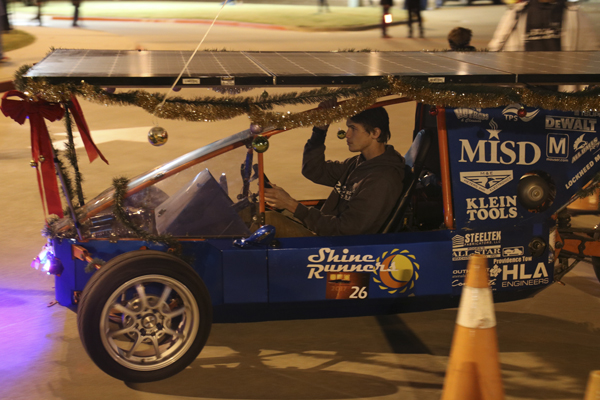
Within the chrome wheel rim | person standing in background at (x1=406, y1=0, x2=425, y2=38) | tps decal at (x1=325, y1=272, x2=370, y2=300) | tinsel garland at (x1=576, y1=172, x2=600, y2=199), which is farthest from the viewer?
person standing in background at (x1=406, y1=0, x2=425, y2=38)

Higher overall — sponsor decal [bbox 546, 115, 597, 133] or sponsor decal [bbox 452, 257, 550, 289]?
sponsor decal [bbox 546, 115, 597, 133]

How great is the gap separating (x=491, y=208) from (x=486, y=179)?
165 millimetres

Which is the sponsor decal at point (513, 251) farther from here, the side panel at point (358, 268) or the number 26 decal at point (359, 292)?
the number 26 decal at point (359, 292)

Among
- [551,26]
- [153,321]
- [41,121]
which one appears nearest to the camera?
[41,121]

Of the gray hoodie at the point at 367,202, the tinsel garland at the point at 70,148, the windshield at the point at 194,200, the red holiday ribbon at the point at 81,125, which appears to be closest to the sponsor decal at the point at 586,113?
the gray hoodie at the point at 367,202

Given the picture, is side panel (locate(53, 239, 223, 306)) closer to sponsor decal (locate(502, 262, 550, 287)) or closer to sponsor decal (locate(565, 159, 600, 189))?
sponsor decal (locate(502, 262, 550, 287))

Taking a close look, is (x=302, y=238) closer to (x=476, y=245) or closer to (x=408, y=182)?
(x=408, y=182)

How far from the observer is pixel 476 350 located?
106 inches

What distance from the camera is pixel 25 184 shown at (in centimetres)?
673

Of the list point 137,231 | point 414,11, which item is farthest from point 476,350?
point 414,11

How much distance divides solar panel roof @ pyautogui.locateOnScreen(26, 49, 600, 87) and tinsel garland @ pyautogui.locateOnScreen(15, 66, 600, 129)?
0.05 meters

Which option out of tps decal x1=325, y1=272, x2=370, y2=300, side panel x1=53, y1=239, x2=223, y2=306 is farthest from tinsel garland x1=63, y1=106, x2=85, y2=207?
tps decal x1=325, y1=272, x2=370, y2=300

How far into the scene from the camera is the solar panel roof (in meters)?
3.08

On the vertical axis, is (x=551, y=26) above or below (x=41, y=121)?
above
